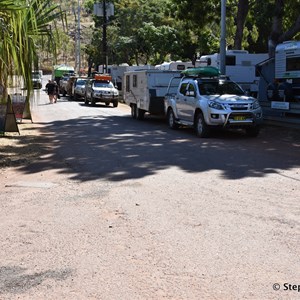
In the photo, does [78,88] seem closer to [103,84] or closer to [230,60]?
[103,84]

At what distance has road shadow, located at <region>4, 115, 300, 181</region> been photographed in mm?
9992

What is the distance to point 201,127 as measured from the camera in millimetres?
15344

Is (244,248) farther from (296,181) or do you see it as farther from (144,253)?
(296,181)

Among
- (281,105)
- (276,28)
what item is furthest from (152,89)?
(276,28)

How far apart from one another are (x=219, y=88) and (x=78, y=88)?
2333cm

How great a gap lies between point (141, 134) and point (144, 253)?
452 inches

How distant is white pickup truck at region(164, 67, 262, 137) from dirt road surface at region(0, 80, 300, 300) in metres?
2.23

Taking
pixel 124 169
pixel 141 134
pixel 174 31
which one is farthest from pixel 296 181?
pixel 174 31

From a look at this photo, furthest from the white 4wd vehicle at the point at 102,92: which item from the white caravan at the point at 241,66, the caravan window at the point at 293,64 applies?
the caravan window at the point at 293,64

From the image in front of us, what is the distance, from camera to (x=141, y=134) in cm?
1653

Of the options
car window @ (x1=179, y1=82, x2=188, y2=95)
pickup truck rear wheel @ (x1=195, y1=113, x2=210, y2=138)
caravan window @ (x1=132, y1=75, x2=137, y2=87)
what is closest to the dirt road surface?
pickup truck rear wheel @ (x1=195, y1=113, x2=210, y2=138)

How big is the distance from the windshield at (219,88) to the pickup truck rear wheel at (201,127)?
34.0 inches

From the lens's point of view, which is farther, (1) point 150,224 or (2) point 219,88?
(2) point 219,88

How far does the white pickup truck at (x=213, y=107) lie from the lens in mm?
14641
